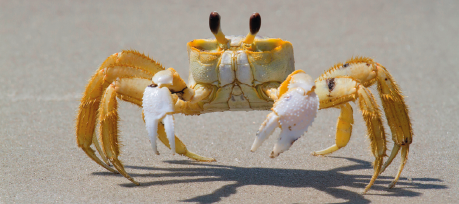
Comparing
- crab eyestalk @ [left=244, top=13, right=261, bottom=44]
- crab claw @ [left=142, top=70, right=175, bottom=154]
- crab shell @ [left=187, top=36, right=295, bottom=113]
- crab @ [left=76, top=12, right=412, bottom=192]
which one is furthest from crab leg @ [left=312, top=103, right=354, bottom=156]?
crab claw @ [left=142, top=70, right=175, bottom=154]

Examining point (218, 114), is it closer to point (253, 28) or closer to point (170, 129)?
point (253, 28)

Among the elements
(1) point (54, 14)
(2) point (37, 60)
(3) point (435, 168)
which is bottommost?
(3) point (435, 168)

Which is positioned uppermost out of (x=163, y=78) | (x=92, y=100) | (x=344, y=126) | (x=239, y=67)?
(x=239, y=67)

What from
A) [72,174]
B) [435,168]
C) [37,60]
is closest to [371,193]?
[435,168]

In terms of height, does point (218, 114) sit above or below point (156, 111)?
above

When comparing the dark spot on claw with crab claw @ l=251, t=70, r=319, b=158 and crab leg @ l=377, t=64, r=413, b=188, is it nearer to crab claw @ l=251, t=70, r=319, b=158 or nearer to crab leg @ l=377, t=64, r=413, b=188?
crab claw @ l=251, t=70, r=319, b=158

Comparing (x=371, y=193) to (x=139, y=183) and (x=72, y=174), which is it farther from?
(x=72, y=174)

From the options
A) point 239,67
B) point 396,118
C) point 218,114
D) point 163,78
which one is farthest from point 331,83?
point 218,114
